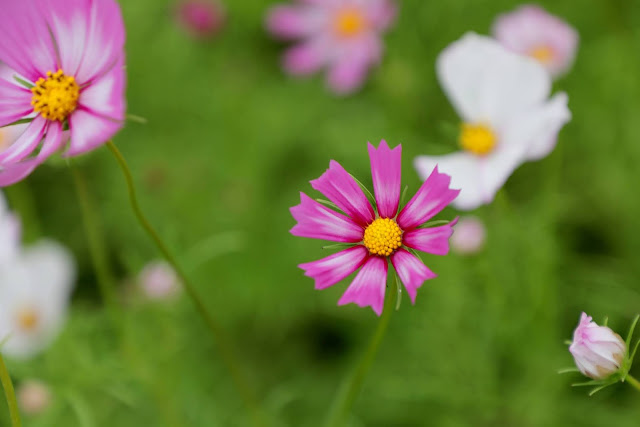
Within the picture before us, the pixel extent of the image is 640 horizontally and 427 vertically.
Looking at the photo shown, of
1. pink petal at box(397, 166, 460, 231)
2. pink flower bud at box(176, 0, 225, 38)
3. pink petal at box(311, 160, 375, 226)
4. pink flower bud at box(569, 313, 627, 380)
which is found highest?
pink flower bud at box(176, 0, 225, 38)

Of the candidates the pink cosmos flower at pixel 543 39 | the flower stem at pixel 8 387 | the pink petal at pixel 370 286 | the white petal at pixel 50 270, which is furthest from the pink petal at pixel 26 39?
the pink cosmos flower at pixel 543 39

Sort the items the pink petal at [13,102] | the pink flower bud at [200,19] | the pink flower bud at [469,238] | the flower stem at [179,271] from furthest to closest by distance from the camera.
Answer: the pink flower bud at [200,19], the pink flower bud at [469,238], the pink petal at [13,102], the flower stem at [179,271]

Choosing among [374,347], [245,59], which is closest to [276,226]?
[245,59]

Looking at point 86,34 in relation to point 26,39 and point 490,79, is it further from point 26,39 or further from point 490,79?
point 490,79

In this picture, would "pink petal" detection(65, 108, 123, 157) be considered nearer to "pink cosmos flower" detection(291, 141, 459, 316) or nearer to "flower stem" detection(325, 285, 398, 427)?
"pink cosmos flower" detection(291, 141, 459, 316)

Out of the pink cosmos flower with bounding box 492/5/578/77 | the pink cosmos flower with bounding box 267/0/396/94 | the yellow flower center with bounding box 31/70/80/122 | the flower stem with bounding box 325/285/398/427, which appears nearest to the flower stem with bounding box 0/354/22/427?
the yellow flower center with bounding box 31/70/80/122

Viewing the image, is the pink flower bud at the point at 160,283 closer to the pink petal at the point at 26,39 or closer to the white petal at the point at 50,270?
the white petal at the point at 50,270
